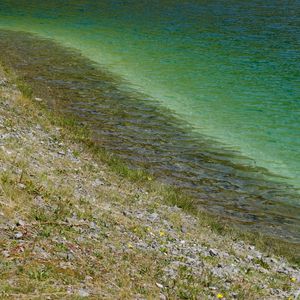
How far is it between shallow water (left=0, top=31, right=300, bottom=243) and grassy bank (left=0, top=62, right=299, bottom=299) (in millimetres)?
1138

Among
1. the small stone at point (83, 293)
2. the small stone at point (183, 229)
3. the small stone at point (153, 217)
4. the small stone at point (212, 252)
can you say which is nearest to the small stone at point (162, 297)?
the small stone at point (83, 293)

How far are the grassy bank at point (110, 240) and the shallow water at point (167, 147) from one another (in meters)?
1.14

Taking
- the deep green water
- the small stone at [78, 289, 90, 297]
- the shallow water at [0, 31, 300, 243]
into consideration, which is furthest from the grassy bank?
the deep green water

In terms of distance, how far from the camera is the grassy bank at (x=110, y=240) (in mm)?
10516

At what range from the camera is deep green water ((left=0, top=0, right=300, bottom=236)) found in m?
20.6

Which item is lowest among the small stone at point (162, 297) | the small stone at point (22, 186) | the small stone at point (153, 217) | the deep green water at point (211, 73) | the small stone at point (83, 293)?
the small stone at point (153, 217)

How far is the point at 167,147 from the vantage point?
22094mm

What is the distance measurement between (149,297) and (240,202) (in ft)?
26.3

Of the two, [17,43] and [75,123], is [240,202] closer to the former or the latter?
[75,123]


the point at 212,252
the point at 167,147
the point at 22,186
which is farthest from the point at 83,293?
the point at 167,147

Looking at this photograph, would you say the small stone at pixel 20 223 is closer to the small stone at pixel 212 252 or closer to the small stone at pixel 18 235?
the small stone at pixel 18 235

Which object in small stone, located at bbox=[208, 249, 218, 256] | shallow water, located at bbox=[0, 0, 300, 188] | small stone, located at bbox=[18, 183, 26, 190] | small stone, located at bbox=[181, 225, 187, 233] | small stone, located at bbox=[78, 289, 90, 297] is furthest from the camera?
shallow water, located at bbox=[0, 0, 300, 188]

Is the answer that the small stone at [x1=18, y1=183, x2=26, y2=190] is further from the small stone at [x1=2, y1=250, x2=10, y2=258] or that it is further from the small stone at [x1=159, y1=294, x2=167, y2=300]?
the small stone at [x1=159, y1=294, x2=167, y2=300]

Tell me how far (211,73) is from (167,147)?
1386 cm
